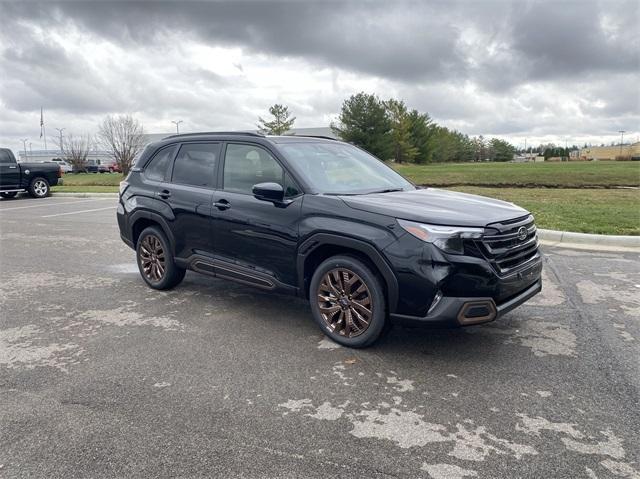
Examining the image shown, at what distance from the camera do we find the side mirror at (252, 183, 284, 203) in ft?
13.5

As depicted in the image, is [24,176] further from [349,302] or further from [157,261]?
[349,302]

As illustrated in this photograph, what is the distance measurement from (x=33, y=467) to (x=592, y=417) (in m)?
3.14

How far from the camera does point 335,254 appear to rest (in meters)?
4.02

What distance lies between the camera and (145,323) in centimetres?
463

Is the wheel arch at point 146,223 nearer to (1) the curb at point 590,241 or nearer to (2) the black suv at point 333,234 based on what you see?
(2) the black suv at point 333,234

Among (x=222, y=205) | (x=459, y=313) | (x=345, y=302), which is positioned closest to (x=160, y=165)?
(x=222, y=205)

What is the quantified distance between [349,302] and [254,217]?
1210 mm

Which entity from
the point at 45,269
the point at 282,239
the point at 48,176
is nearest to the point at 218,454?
the point at 282,239

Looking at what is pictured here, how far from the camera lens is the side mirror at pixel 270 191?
4.12 m

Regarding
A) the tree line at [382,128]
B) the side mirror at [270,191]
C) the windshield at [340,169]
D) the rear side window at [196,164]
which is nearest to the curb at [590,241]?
the windshield at [340,169]

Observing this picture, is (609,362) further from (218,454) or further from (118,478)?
(118,478)

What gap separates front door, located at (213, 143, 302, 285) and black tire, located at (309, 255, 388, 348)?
32 cm

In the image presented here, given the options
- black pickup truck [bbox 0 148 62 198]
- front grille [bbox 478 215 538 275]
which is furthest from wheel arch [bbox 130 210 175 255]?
black pickup truck [bbox 0 148 62 198]

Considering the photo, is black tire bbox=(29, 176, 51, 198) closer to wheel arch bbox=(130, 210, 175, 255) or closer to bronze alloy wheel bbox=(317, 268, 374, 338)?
wheel arch bbox=(130, 210, 175, 255)
